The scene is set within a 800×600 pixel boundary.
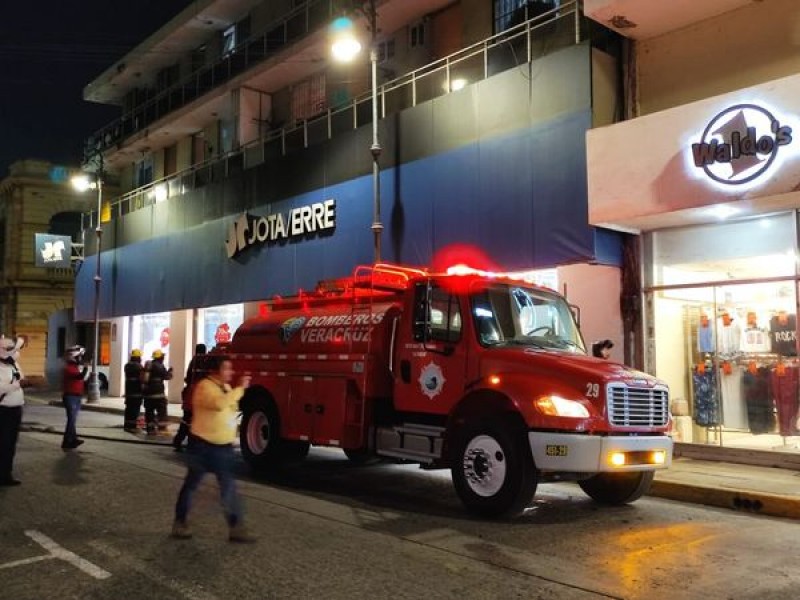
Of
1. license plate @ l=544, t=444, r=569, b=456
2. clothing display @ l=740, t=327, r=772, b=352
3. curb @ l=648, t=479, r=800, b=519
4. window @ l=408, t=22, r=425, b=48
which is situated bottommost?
curb @ l=648, t=479, r=800, b=519

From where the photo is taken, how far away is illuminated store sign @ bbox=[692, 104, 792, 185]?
10.5 meters

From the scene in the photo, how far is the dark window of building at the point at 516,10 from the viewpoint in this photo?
15.7 metres

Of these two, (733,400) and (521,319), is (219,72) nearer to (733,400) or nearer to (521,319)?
(733,400)

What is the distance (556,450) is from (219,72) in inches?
872

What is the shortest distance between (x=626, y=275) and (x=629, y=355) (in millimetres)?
1374

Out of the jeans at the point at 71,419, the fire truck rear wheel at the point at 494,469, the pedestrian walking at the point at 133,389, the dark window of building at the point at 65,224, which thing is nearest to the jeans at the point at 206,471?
the fire truck rear wheel at the point at 494,469

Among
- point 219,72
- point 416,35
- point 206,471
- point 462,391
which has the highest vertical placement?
point 219,72

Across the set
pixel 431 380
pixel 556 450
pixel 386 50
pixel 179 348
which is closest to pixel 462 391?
pixel 431 380

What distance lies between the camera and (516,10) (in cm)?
1627

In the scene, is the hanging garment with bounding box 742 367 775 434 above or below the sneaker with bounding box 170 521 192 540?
above

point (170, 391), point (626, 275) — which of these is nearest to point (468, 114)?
point (626, 275)

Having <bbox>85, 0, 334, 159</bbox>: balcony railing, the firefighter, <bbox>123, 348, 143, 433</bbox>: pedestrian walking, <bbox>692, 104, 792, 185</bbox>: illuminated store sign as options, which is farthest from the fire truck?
<bbox>85, 0, 334, 159</bbox>: balcony railing

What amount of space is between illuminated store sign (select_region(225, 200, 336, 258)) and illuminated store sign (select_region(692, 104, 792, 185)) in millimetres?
9208

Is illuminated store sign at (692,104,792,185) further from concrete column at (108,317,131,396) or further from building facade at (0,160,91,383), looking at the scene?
building facade at (0,160,91,383)
